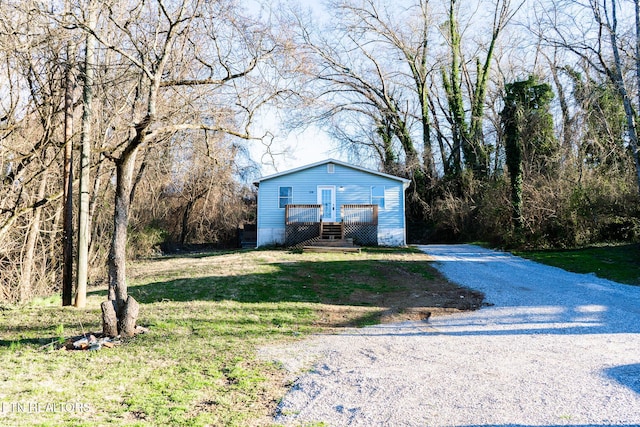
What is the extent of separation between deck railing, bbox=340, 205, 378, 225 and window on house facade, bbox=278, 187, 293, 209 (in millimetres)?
2861

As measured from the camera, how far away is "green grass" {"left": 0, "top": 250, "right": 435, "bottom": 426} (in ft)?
13.8

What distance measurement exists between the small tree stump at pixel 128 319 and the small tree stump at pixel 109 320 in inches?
Result: 3.6


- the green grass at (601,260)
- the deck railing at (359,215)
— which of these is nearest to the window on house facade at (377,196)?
the deck railing at (359,215)

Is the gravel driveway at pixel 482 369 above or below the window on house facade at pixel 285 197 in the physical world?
below

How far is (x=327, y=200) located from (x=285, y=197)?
2.16 m

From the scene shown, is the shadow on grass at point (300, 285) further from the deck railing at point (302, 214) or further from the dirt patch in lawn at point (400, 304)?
the deck railing at point (302, 214)

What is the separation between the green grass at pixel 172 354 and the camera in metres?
4.20

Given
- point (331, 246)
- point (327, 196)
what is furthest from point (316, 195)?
point (331, 246)

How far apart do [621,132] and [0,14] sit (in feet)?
79.2

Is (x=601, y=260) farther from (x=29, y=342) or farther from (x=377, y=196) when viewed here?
(x=29, y=342)

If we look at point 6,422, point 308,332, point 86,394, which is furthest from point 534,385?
point 6,422

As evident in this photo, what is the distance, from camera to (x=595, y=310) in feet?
30.1

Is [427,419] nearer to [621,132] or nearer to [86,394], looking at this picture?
[86,394]

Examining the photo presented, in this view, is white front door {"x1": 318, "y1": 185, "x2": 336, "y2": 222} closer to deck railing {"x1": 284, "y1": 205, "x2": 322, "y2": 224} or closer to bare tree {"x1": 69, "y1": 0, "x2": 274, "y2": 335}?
deck railing {"x1": 284, "y1": 205, "x2": 322, "y2": 224}
